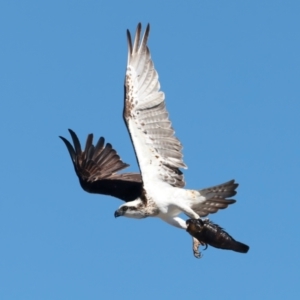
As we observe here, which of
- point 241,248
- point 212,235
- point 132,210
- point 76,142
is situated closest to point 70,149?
point 76,142

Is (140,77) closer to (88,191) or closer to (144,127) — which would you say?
(144,127)

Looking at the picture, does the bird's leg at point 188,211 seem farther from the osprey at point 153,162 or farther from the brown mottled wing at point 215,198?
the brown mottled wing at point 215,198

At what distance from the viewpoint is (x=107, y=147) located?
15398 mm

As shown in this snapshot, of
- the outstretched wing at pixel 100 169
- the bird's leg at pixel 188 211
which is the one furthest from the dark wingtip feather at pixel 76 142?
the bird's leg at pixel 188 211

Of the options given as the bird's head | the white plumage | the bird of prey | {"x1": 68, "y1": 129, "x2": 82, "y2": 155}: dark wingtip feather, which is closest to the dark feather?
the bird of prey

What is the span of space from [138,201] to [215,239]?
1241 millimetres

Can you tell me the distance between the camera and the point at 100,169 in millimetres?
15242

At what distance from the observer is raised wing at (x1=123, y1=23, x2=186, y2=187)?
1381 centimetres

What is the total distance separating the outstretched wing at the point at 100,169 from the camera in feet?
48.2

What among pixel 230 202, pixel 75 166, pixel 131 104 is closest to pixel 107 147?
pixel 75 166

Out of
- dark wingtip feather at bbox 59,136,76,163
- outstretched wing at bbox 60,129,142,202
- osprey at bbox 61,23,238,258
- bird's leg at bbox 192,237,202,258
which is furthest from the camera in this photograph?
dark wingtip feather at bbox 59,136,76,163

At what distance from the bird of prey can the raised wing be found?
0.84 meters

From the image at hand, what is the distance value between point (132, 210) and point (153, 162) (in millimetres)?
743

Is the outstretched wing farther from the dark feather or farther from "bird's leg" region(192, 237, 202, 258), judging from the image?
the dark feather
